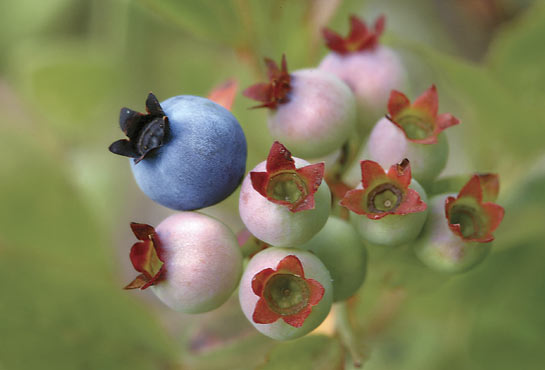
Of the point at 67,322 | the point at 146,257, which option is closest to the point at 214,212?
the point at 67,322

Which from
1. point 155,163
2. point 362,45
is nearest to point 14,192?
point 155,163

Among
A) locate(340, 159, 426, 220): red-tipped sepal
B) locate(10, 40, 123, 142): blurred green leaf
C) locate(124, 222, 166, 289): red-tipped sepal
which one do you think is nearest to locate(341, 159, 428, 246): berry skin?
locate(340, 159, 426, 220): red-tipped sepal

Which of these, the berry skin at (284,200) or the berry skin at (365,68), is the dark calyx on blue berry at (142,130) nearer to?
the berry skin at (284,200)

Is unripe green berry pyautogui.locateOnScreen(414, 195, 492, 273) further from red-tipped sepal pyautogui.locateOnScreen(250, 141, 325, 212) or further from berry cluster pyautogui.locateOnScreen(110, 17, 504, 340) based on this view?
red-tipped sepal pyautogui.locateOnScreen(250, 141, 325, 212)

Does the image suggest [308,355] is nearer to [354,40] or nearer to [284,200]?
[284,200]

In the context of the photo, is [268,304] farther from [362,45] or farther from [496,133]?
[496,133]

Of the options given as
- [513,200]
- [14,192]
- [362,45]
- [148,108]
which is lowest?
[14,192]
